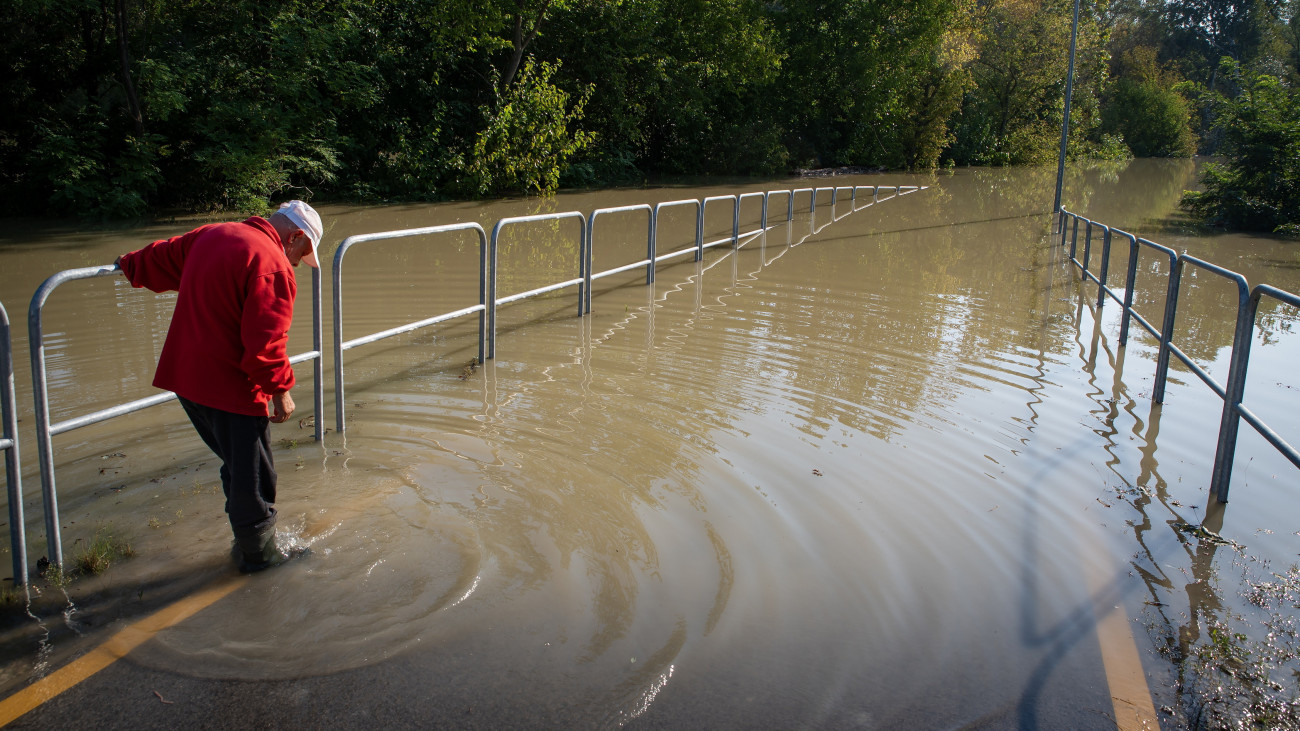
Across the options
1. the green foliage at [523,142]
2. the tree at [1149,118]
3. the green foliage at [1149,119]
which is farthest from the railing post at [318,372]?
the green foliage at [1149,119]

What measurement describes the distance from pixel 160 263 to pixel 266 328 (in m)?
0.66

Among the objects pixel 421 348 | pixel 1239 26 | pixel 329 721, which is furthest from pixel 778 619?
pixel 1239 26

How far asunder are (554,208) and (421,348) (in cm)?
1491

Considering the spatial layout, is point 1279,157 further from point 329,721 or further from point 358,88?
point 329,721

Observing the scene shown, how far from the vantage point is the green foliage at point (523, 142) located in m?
23.7

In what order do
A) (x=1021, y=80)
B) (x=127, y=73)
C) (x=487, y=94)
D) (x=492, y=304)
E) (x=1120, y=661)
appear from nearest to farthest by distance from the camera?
(x=1120, y=661) → (x=492, y=304) → (x=127, y=73) → (x=487, y=94) → (x=1021, y=80)

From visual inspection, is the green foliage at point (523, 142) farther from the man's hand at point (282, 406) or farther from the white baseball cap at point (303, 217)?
the man's hand at point (282, 406)

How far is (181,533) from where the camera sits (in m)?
4.20

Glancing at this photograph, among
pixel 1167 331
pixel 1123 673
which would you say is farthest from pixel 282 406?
pixel 1167 331

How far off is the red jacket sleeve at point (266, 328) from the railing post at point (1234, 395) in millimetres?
4595

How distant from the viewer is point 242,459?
12.1 ft

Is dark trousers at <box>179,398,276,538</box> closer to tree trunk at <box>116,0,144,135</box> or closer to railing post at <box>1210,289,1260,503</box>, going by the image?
railing post at <box>1210,289,1260,503</box>

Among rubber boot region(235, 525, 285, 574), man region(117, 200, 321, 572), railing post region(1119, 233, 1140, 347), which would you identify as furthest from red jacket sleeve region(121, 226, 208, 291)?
railing post region(1119, 233, 1140, 347)

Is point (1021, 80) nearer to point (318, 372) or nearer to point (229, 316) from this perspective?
point (318, 372)
